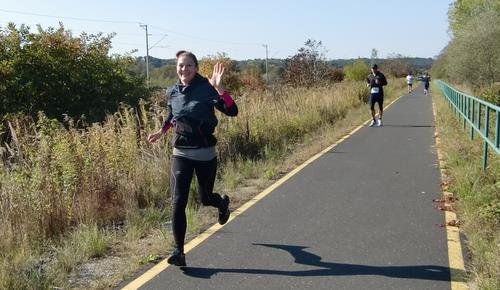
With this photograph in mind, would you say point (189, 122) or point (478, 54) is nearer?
point (189, 122)

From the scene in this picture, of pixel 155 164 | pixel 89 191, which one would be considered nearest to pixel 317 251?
pixel 89 191

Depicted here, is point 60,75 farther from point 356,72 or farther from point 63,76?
point 356,72

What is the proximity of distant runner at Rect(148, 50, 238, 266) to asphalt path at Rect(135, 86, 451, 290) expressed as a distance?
19.5 inches

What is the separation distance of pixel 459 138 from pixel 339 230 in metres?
7.63

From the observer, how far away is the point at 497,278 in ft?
13.5

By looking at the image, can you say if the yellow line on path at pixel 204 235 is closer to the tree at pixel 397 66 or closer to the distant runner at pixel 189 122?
the distant runner at pixel 189 122

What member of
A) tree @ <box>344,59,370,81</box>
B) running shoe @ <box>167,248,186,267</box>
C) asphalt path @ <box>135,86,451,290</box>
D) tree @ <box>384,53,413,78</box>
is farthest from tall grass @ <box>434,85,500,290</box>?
tree @ <box>384,53,413,78</box>

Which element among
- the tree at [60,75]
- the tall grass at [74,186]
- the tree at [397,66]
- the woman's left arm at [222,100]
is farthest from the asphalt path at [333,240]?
the tree at [397,66]

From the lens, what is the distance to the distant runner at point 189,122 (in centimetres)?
488

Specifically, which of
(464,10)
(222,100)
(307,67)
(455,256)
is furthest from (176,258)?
(464,10)

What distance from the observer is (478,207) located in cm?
616

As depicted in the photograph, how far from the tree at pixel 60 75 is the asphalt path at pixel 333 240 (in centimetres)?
794

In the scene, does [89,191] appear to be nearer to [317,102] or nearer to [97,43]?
[97,43]

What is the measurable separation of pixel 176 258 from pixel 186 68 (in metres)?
1.72
